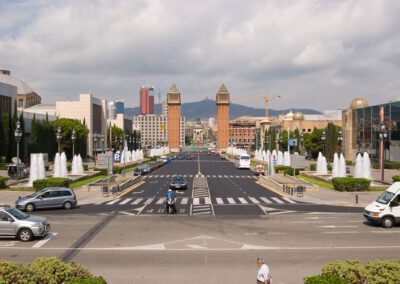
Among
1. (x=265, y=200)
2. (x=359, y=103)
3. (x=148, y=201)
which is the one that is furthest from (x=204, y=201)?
(x=359, y=103)

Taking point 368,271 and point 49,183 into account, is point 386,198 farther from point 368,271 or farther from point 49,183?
point 49,183

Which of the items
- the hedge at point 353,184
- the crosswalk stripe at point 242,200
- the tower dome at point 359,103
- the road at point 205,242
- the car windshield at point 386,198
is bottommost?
the crosswalk stripe at point 242,200

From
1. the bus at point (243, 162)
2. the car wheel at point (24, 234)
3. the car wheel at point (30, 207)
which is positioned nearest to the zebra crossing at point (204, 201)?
the car wheel at point (30, 207)

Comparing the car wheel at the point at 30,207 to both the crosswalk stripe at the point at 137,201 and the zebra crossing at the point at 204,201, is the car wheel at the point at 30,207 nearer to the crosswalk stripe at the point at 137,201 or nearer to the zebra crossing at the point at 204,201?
the zebra crossing at the point at 204,201

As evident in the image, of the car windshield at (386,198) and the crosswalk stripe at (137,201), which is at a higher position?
the car windshield at (386,198)

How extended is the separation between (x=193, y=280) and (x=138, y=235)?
340 inches

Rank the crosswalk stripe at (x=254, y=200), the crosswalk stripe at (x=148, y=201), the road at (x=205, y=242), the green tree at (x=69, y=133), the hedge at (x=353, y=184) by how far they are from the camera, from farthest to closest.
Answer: the green tree at (x=69, y=133) → the hedge at (x=353, y=184) → the crosswalk stripe at (x=254, y=200) → the crosswalk stripe at (x=148, y=201) → the road at (x=205, y=242)

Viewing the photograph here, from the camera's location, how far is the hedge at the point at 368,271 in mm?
11141

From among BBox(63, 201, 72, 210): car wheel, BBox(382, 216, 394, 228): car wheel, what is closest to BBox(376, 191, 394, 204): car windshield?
BBox(382, 216, 394, 228): car wheel

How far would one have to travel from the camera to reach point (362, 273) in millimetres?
11562

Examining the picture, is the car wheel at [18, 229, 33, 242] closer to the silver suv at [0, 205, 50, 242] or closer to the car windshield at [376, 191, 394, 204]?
the silver suv at [0, 205, 50, 242]

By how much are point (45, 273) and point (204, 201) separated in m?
30.7

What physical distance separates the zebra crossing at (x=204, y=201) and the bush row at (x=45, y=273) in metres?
27.1

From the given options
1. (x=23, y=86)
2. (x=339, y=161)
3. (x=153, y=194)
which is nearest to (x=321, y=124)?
(x=23, y=86)
